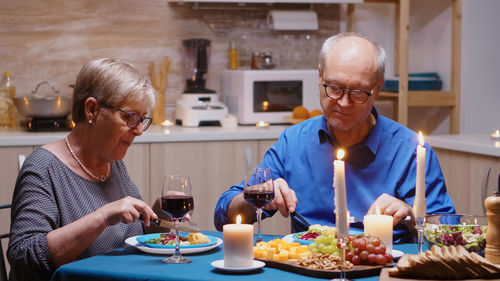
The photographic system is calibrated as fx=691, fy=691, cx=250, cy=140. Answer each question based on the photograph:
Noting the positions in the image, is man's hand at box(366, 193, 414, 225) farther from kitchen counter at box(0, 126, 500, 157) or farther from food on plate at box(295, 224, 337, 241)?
kitchen counter at box(0, 126, 500, 157)

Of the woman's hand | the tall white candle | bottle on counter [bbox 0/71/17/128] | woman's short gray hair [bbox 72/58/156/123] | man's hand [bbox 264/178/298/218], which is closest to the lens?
the tall white candle

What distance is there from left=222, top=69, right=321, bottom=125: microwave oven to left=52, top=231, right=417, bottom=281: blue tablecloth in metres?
2.49

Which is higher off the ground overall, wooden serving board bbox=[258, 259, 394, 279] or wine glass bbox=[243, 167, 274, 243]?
wine glass bbox=[243, 167, 274, 243]

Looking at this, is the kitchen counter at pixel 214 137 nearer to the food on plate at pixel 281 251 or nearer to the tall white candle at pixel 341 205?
the food on plate at pixel 281 251

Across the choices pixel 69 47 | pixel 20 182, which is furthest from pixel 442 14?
pixel 20 182

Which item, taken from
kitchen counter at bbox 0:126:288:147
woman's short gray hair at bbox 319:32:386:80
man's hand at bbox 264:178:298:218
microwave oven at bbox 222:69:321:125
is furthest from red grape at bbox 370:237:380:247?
microwave oven at bbox 222:69:321:125

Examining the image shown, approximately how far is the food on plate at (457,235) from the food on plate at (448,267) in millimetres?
142

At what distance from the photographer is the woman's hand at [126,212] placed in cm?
174

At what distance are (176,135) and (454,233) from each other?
2399 millimetres

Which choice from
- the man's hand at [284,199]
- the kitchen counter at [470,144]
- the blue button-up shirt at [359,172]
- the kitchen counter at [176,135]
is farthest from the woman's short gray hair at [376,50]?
the kitchen counter at [176,135]

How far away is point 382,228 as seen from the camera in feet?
5.57

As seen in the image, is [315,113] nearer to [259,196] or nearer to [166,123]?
[166,123]

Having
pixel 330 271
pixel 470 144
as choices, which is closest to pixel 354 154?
pixel 330 271

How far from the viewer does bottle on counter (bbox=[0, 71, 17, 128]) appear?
13.1 ft
